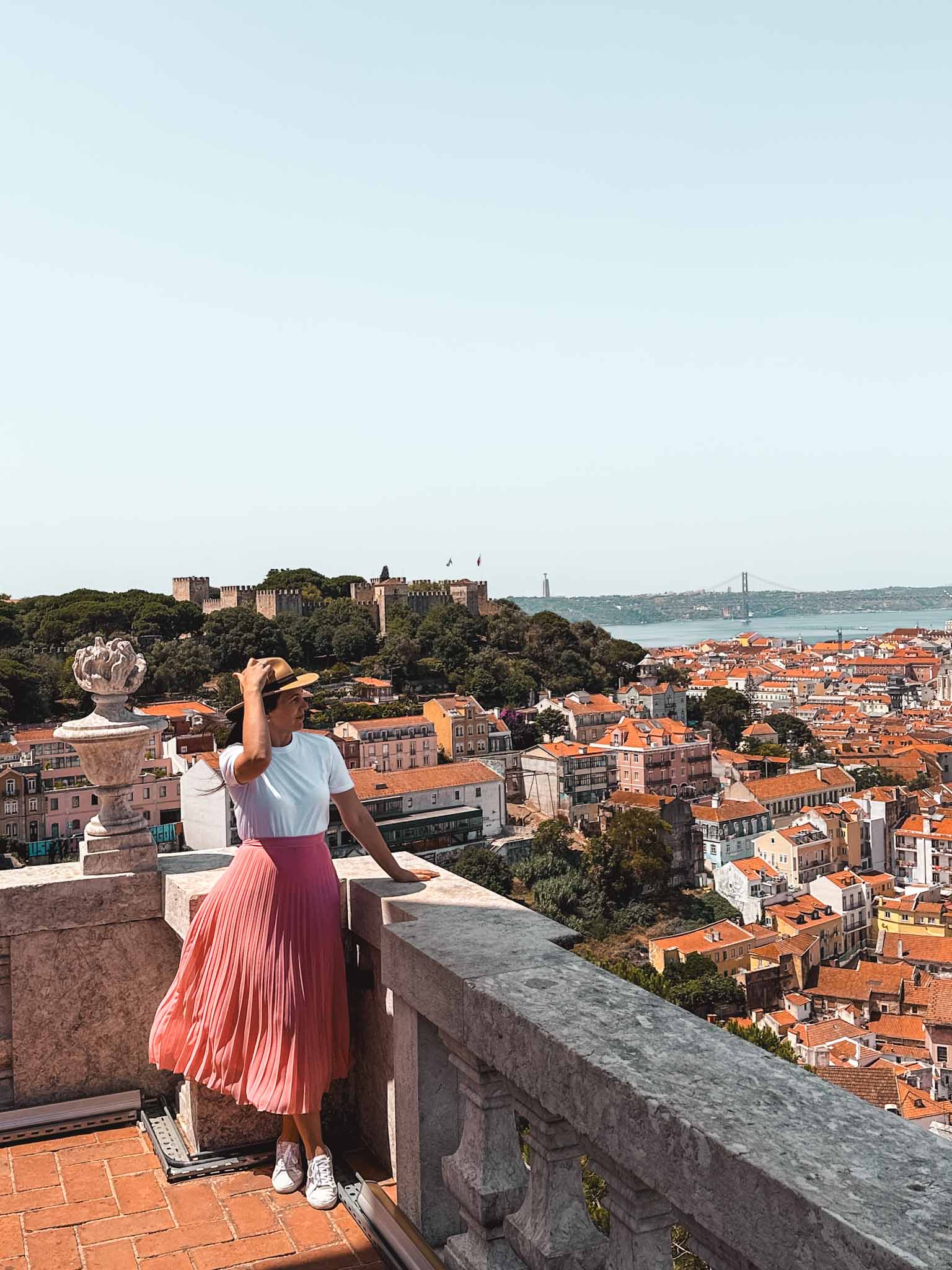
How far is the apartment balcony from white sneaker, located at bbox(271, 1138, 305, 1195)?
4 cm

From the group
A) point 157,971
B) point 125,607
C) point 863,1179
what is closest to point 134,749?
point 157,971

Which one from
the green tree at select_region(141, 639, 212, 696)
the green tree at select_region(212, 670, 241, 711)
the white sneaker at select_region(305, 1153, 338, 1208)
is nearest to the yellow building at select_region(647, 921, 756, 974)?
the green tree at select_region(212, 670, 241, 711)

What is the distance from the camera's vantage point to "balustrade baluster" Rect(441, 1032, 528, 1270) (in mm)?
1664

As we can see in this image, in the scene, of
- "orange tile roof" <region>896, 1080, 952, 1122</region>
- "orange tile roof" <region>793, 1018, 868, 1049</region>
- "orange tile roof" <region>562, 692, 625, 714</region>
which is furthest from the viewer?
"orange tile roof" <region>562, 692, 625, 714</region>

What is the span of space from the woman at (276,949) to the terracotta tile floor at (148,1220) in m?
0.09

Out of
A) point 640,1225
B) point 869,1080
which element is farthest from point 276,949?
point 869,1080

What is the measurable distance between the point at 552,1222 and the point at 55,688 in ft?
151

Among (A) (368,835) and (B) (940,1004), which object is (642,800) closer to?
(B) (940,1004)

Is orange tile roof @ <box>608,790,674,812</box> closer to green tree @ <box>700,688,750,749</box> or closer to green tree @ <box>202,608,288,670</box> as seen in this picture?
green tree @ <box>700,688,750,749</box>

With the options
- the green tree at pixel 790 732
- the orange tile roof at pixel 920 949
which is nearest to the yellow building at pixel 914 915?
the orange tile roof at pixel 920 949

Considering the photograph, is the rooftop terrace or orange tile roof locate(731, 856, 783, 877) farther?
orange tile roof locate(731, 856, 783, 877)

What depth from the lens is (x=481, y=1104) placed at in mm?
1692

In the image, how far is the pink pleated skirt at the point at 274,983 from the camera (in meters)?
2.43

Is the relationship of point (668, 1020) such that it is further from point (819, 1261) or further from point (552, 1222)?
point (819, 1261)
